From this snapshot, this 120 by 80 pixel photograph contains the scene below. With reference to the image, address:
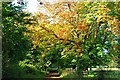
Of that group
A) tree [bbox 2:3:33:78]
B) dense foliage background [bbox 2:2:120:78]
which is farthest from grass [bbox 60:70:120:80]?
tree [bbox 2:3:33:78]

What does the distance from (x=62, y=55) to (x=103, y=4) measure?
211 centimetres

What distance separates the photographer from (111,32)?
9.02m

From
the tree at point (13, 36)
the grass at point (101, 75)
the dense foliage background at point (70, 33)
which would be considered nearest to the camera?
the tree at point (13, 36)

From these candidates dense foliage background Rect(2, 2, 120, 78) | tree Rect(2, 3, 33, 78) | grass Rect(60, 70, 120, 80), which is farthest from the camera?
grass Rect(60, 70, 120, 80)

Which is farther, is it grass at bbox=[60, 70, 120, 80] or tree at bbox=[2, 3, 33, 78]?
grass at bbox=[60, 70, 120, 80]

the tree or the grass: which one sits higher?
the tree

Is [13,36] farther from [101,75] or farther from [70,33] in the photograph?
[101,75]

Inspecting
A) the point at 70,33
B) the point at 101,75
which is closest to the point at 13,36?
the point at 70,33

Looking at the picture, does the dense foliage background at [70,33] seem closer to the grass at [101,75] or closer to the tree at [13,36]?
the tree at [13,36]

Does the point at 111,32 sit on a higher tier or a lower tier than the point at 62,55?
higher

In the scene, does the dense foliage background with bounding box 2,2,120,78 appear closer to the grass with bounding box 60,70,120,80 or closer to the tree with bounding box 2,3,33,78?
the tree with bounding box 2,3,33,78

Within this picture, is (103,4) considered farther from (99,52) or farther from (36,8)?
(36,8)

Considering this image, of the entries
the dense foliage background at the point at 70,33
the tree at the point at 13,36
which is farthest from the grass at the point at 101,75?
the tree at the point at 13,36

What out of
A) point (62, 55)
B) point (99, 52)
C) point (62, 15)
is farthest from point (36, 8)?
point (99, 52)
